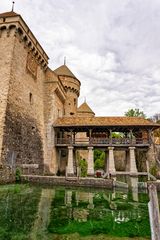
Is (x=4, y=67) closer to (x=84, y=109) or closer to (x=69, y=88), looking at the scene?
(x=69, y=88)

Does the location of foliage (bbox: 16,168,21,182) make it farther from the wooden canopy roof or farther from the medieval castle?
the wooden canopy roof

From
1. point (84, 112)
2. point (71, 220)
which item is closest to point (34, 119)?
point (71, 220)

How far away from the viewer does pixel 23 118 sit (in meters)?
Answer: 14.9

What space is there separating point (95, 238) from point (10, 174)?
8.84 metres

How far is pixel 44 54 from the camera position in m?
19.1

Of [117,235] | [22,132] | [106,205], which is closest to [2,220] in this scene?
[117,235]

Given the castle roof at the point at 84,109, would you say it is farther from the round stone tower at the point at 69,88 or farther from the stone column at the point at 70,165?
the stone column at the point at 70,165

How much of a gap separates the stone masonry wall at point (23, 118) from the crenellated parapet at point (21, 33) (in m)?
0.39

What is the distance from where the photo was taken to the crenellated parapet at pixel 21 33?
1427 centimetres

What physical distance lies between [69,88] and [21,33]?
489 inches

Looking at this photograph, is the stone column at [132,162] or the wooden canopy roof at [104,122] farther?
the wooden canopy roof at [104,122]

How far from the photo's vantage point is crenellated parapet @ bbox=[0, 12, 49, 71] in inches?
562

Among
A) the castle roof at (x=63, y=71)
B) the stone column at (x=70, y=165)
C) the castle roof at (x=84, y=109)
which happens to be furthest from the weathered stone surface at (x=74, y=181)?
the castle roof at (x=84, y=109)

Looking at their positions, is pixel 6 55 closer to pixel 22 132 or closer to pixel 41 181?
pixel 22 132
